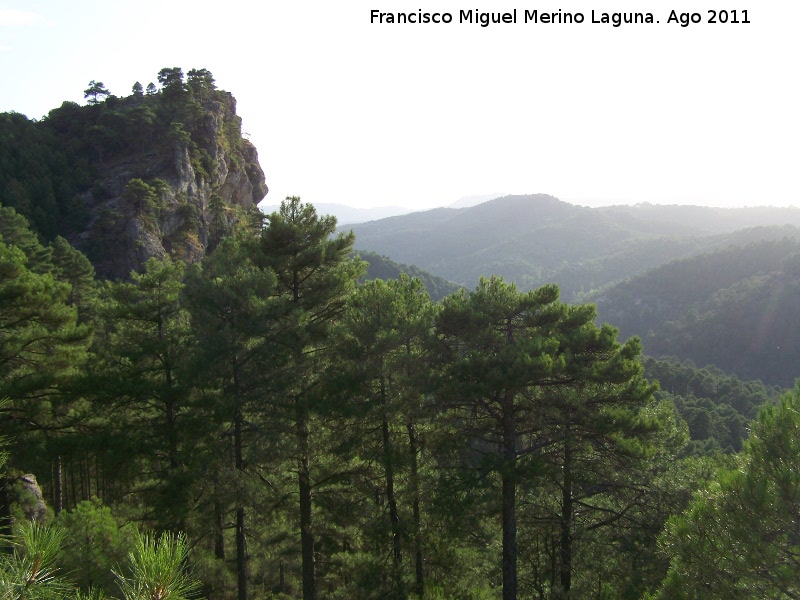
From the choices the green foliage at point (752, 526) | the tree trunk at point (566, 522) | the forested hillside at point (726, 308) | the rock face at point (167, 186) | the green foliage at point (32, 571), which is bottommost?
the forested hillside at point (726, 308)

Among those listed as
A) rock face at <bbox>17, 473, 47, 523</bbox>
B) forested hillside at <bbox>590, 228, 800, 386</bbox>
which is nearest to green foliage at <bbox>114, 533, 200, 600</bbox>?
rock face at <bbox>17, 473, 47, 523</bbox>

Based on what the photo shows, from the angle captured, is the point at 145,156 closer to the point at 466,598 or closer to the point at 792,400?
the point at 466,598

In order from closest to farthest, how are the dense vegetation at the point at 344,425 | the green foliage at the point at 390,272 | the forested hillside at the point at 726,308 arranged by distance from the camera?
the dense vegetation at the point at 344,425
the forested hillside at the point at 726,308
the green foliage at the point at 390,272

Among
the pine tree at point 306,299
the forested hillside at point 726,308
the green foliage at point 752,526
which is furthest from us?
the forested hillside at point 726,308

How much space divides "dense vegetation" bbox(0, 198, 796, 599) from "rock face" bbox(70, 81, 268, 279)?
24547 mm

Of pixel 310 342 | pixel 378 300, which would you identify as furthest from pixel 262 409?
pixel 378 300

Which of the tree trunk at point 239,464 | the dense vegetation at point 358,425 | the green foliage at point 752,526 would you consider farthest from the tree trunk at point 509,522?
the tree trunk at point 239,464

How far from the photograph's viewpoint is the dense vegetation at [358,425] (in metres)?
9.46

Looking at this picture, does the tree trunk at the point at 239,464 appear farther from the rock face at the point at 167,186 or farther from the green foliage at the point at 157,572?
the rock face at the point at 167,186

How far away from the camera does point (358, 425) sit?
33.0 ft

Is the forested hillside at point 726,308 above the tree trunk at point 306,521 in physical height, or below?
below

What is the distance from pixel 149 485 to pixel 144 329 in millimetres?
3322

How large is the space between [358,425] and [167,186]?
33.1 m

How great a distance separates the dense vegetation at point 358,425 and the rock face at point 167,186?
24.5 meters
